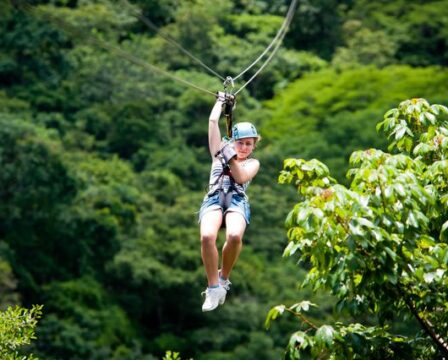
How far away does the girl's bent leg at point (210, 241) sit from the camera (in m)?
6.25

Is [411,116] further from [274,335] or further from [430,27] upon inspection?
[430,27]

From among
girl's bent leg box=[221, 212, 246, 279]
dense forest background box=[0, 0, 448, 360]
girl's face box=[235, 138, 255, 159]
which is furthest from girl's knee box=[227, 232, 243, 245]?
dense forest background box=[0, 0, 448, 360]

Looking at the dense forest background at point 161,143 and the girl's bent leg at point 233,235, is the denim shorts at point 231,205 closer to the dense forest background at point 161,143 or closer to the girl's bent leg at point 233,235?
the girl's bent leg at point 233,235

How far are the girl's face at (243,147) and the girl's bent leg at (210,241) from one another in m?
0.38

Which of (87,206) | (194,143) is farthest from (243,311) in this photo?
(194,143)

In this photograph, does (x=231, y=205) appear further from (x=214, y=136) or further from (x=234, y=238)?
(x=214, y=136)

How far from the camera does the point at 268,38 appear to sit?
133ft

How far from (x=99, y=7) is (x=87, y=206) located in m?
14.6

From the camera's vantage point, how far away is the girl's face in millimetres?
6496

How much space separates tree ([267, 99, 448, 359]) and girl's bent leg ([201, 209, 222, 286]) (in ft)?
1.68

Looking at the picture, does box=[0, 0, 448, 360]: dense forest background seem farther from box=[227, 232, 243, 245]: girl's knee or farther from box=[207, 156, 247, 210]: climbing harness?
box=[227, 232, 243, 245]: girl's knee

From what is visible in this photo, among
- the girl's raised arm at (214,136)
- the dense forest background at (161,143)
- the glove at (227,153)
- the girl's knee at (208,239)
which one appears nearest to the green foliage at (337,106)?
the dense forest background at (161,143)

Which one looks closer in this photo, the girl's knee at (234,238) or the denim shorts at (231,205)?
the girl's knee at (234,238)

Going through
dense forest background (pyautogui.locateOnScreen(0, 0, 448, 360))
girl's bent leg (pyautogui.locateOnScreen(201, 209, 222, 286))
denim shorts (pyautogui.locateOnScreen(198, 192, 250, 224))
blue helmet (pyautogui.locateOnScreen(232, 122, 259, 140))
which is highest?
dense forest background (pyautogui.locateOnScreen(0, 0, 448, 360))
